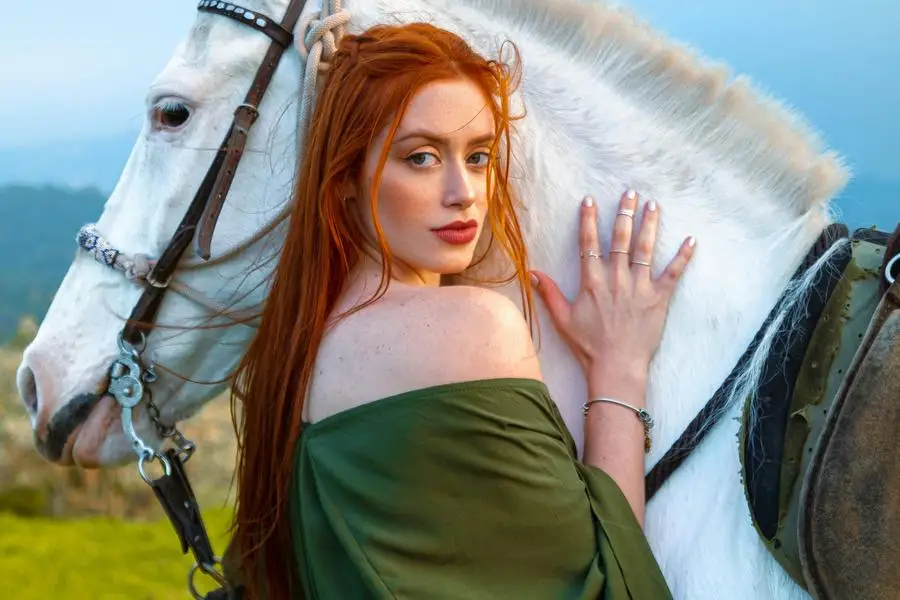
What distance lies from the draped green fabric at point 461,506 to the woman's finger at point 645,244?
1.44 ft

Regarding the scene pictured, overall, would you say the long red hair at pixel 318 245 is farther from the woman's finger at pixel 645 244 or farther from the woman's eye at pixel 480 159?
the woman's finger at pixel 645 244

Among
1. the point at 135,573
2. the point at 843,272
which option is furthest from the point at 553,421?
the point at 135,573

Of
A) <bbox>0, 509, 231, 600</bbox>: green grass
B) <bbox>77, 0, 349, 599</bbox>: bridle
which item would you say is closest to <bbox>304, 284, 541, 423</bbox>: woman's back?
<bbox>77, 0, 349, 599</bbox>: bridle

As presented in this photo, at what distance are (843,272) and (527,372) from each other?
2.03ft

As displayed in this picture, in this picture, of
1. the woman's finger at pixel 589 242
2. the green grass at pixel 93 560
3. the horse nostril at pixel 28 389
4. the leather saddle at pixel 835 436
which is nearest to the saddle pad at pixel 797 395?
the leather saddle at pixel 835 436

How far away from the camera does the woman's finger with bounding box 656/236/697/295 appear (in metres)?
1.64

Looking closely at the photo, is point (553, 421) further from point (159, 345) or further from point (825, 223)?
point (159, 345)

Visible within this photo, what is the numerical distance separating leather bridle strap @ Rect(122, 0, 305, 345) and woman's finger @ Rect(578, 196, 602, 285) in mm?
736

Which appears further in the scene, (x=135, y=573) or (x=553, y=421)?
(x=135, y=573)

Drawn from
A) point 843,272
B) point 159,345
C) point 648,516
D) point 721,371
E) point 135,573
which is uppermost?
point 843,272

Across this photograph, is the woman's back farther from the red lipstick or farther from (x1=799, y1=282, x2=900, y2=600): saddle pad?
(x1=799, y1=282, x2=900, y2=600): saddle pad

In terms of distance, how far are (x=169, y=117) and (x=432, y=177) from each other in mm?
739

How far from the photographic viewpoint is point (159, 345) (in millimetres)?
1938

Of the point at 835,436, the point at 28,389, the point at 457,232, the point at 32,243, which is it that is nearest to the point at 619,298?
the point at 457,232
